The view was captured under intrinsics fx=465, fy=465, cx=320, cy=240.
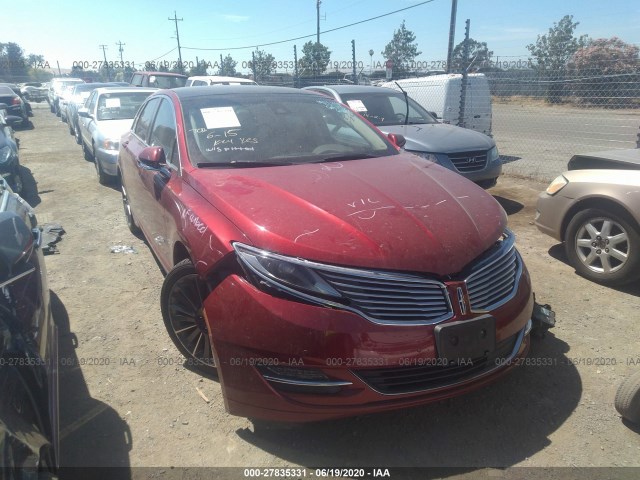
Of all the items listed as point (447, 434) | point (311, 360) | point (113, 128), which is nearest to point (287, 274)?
point (311, 360)

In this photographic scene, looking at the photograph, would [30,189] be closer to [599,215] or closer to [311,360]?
[311,360]

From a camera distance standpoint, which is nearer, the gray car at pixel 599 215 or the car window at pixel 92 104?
the gray car at pixel 599 215

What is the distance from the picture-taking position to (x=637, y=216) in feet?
12.4

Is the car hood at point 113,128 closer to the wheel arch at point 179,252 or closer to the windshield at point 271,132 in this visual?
the windshield at point 271,132

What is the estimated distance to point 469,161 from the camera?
254 inches

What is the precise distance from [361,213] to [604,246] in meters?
2.83

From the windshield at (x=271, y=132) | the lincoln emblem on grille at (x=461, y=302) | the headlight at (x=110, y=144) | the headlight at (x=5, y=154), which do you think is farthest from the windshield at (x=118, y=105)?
the lincoln emblem on grille at (x=461, y=302)

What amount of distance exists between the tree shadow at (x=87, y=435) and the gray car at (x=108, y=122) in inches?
215

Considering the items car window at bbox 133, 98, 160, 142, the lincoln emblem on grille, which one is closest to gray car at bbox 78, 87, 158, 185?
car window at bbox 133, 98, 160, 142

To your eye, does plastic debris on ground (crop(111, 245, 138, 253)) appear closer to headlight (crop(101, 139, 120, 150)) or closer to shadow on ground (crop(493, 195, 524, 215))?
headlight (crop(101, 139, 120, 150))

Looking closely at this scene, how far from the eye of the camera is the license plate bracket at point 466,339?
7.16ft

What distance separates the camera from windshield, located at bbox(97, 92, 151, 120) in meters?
8.96

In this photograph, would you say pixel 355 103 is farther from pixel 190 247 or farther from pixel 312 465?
pixel 312 465

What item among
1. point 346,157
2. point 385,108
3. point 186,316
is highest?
point 385,108
